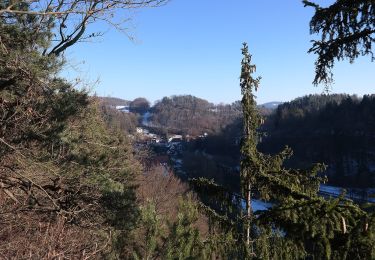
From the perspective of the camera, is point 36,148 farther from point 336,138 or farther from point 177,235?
point 336,138

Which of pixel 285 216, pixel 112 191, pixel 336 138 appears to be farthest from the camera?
pixel 336 138

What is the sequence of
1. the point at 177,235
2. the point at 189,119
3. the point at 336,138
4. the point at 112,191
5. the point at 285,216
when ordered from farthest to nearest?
the point at 189,119 → the point at 336,138 → the point at 112,191 → the point at 177,235 → the point at 285,216

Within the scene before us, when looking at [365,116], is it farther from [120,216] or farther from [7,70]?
[7,70]

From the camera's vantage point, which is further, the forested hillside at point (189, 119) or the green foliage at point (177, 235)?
the forested hillside at point (189, 119)

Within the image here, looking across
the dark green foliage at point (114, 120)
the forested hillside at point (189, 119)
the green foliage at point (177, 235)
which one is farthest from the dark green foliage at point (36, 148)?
the forested hillside at point (189, 119)

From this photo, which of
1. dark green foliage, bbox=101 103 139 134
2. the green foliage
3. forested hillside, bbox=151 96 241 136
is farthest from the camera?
forested hillside, bbox=151 96 241 136

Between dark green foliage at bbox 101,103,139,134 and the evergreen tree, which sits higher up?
dark green foliage at bbox 101,103,139,134

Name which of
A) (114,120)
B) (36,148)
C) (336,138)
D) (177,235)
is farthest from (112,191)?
(336,138)

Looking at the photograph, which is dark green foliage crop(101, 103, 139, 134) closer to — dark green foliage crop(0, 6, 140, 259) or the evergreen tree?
dark green foliage crop(0, 6, 140, 259)

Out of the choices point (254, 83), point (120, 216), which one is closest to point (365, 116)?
point (120, 216)

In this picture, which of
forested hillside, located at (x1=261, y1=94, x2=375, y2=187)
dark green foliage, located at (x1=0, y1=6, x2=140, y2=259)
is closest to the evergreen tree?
dark green foliage, located at (x1=0, y1=6, x2=140, y2=259)

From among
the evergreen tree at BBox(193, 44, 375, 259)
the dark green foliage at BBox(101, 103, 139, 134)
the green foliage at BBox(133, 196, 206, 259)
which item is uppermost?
the dark green foliage at BBox(101, 103, 139, 134)

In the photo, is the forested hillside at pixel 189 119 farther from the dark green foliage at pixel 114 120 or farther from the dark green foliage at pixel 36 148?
the dark green foliage at pixel 36 148
